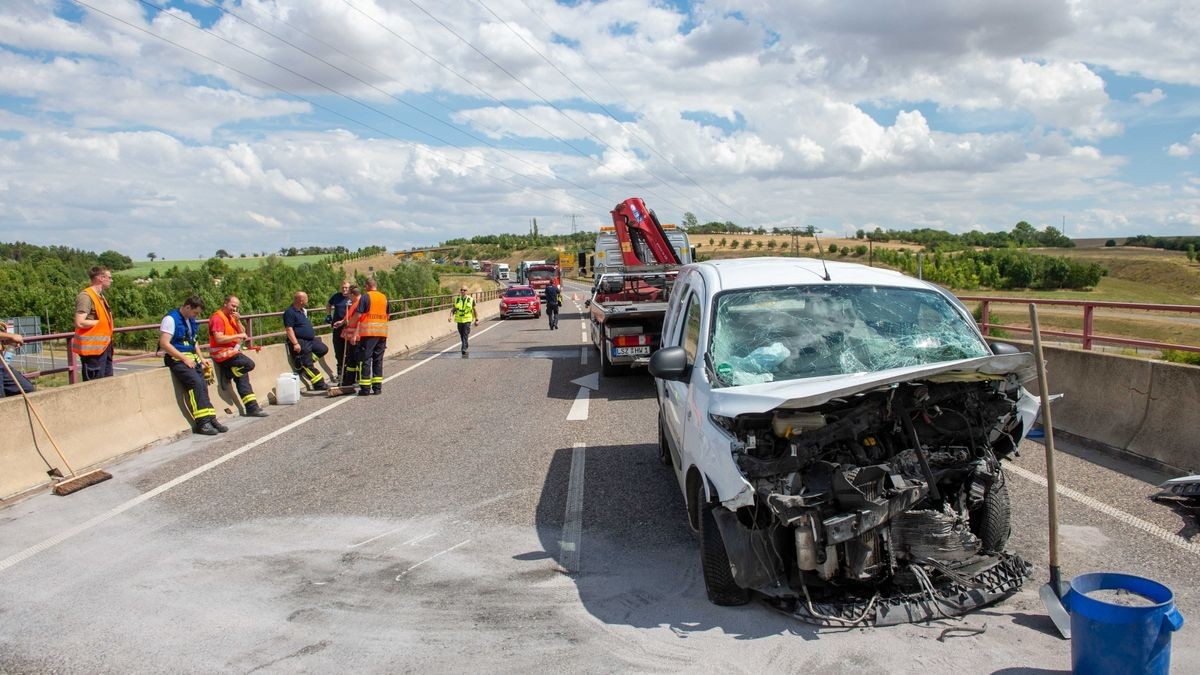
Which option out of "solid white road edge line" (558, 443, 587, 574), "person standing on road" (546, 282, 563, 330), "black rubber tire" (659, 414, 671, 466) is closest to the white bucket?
"solid white road edge line" (558, 443, 587, 574)

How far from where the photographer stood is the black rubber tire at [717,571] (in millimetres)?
4516

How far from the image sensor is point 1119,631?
11.1 ft

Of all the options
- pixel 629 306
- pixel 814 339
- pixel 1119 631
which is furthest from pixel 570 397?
pixel 1119 631

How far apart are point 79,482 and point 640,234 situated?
1480 cm

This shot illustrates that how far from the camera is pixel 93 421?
890 centimetres

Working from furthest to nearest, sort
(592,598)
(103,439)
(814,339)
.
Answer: (103,439) < (814,339) < (592,598)

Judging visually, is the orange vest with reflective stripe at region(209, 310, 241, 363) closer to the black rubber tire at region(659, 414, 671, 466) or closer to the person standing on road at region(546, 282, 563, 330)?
the black rubber tire at region(659, 414, 671, 466)

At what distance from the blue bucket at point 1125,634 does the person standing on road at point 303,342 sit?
40.3 ft

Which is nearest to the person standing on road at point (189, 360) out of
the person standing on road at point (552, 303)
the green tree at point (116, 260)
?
the person standing on road at point (552, 303)

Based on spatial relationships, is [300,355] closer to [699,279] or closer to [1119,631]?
[699,279]

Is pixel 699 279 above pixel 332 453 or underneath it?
above

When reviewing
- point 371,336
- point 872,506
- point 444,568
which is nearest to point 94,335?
point 371,336

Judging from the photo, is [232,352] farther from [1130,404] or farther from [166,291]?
[166,291]

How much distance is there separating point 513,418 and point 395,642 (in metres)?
6.97
